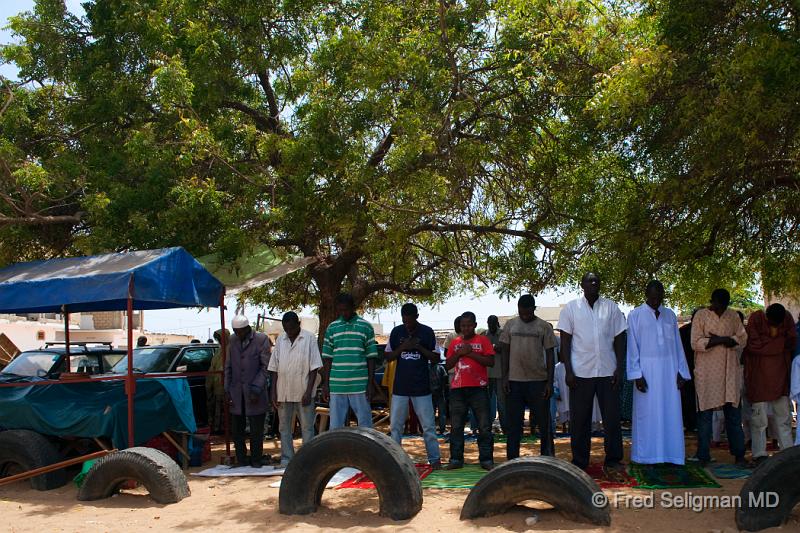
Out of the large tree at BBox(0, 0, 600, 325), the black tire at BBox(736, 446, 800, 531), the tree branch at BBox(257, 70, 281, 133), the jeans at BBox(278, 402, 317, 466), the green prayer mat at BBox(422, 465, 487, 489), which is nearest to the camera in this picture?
the black tire at BBox(736, 446, 800, 531)

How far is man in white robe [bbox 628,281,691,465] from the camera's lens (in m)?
7.95

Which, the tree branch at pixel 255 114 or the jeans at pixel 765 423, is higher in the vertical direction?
the tree branch at pixel 255 114

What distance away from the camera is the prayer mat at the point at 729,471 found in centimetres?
780

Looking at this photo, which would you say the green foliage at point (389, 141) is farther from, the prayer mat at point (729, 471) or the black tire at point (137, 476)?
the black tire at point (137, 476)

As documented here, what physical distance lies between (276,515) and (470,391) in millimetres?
2628

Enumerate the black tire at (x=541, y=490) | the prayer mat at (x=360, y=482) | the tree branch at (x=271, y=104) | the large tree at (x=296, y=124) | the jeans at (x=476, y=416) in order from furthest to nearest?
1. the tree branch at (x=271, y=104)
2. the large tree at (x=296, y=124)
3. the jeans at (x=476, y=416)
4. the prayer mat at (x=360, y=482)
5. the black tire at (x=541, y=490)

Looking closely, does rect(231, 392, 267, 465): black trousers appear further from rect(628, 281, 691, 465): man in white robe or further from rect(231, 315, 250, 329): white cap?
rect(628, 281, 691, 465): man in white robe

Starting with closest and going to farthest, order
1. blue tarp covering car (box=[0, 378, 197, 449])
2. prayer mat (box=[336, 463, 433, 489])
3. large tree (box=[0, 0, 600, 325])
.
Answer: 1. prayer mat (box=[336, 463, 433, 489])
2. blue tarp covering car (box=[0, 378, 197, 449])
3. large tree (box=[0, 0, 600, 325])

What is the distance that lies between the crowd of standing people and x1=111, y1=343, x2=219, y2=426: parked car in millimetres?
3507

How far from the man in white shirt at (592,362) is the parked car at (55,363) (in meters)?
6.52

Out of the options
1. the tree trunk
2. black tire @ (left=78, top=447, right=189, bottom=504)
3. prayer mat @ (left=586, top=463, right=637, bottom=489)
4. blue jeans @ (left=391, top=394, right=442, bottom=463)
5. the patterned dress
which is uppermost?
the tree trunk

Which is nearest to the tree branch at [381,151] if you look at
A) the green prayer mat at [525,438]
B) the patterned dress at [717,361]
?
the green prayer mat at [525,438]

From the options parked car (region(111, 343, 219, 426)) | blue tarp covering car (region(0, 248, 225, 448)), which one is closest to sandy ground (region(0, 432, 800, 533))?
blue tarp covering car (region(0, 248, 225, 448))

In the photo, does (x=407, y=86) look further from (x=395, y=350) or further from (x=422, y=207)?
(x=395, y=350)
